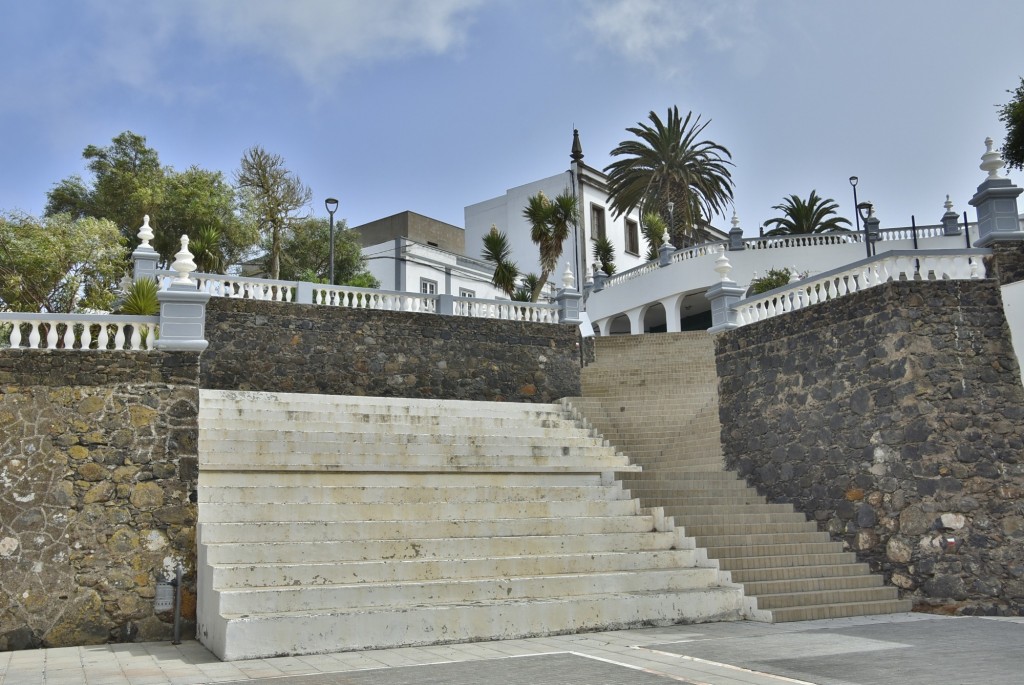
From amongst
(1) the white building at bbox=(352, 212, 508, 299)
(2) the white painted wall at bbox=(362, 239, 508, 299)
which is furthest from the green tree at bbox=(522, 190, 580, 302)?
(2) the white painted wall at bbox=(362, 239, 508, 299)

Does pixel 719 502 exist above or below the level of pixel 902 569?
above

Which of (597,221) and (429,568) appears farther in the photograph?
(597,221)

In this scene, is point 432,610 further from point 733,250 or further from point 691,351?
point 733,250

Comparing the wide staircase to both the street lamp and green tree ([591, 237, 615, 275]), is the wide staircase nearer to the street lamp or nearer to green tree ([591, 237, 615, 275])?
the street lamp

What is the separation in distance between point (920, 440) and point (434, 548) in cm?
675

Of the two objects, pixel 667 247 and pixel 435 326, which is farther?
pixel 667 247

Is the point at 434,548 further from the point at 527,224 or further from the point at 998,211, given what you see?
the point at 527,224

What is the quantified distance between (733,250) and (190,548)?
23.1m

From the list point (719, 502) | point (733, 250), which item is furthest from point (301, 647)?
point (733, 250)

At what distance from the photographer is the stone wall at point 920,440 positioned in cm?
1139

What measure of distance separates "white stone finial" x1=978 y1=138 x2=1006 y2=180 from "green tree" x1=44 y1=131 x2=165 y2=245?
22.1 m

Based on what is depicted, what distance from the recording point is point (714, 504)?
521 inches

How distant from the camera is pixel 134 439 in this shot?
34.3 ft

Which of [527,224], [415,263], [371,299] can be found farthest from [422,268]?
[371,299]
